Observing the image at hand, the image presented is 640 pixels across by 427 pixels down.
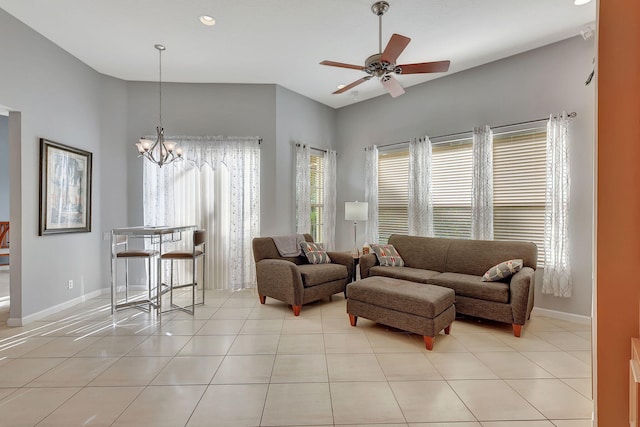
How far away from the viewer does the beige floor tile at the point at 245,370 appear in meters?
2.06

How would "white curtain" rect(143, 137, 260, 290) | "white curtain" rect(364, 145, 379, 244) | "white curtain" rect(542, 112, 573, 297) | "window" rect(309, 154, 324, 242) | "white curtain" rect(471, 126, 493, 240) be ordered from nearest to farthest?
"white curtain" rect(542, 112, 573, 297), "white curtain" rect(471, 126, 493, 240), "white curtain" rect(143, 137, 260, 290), "white curtain" rect(364, 145, 379, 244), "window" rect(309, 154, 324, 242)

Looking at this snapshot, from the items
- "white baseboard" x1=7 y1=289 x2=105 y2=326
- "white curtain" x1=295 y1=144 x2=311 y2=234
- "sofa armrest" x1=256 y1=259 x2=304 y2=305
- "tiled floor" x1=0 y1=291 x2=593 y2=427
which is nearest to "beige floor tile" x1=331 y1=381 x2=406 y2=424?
"tiled floor" x1=0 y1=291 x2=593 y2=427

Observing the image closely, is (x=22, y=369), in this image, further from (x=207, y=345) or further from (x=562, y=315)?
(x=562, y=315)

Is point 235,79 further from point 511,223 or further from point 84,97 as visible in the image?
point 511,223

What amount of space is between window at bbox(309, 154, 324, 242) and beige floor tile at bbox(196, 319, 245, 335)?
2.35 m

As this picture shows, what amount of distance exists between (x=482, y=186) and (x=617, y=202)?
2.86 metres

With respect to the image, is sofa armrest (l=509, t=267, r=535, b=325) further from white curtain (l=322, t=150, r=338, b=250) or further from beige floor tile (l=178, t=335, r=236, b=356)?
white curtain (l=322, t=150, r=338, b=250)

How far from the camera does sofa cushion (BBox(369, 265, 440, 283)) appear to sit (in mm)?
3459

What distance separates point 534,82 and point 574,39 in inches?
20.3

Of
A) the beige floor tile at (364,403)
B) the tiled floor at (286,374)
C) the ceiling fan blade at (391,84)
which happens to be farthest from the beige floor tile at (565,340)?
the ceiling fan blade at (391,84)

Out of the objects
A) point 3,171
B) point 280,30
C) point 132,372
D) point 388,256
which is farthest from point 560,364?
point 3,171

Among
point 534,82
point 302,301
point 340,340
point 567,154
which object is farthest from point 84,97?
point 567,154

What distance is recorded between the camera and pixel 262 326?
3070 millimetres

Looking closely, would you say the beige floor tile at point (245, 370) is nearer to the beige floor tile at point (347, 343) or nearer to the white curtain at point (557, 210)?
the beige floor tile at point (347, 343)
